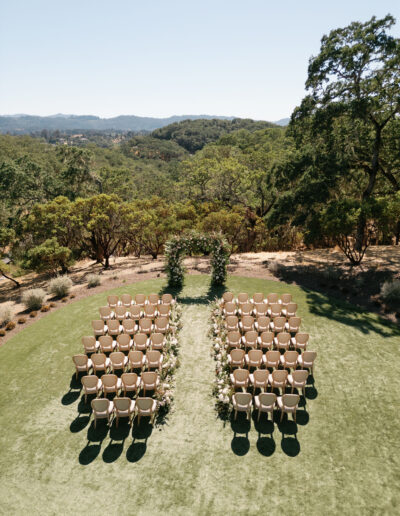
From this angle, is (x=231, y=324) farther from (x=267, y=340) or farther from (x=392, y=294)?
(x=392, y=294)

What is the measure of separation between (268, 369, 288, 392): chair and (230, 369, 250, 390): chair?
83 centimetres

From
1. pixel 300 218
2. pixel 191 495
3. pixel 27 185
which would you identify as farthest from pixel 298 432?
pixel 27 185

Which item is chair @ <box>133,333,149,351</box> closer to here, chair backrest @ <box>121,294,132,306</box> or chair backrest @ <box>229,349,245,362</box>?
chair backrest @ <box>229,349,245,362</box>

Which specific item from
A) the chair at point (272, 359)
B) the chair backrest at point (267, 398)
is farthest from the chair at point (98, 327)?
the chair backrest at point (267, 398)

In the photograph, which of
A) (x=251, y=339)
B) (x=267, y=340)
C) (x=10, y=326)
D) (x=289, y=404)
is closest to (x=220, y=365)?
(x=251, y=339)

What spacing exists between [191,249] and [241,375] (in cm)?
1001

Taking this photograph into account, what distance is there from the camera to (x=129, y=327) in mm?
12969

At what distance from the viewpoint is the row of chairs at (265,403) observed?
345 inches

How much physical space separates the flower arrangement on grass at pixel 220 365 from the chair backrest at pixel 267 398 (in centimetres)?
112

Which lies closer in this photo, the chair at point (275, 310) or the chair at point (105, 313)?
the chair at point (275, 310)

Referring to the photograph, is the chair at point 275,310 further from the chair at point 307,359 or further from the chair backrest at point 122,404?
the chair backrest at point 122,404

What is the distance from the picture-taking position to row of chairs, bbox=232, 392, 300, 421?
28.8 ft

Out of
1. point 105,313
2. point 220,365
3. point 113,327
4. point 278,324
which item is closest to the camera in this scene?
point 220,365

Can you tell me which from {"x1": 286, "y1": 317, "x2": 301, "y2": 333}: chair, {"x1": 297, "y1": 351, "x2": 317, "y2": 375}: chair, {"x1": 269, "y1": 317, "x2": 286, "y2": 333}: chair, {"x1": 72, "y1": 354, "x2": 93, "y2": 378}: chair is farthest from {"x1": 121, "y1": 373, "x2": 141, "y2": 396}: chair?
{"x1": 286, "y1": 317, "x2": 301, "y2": 333}: chair
